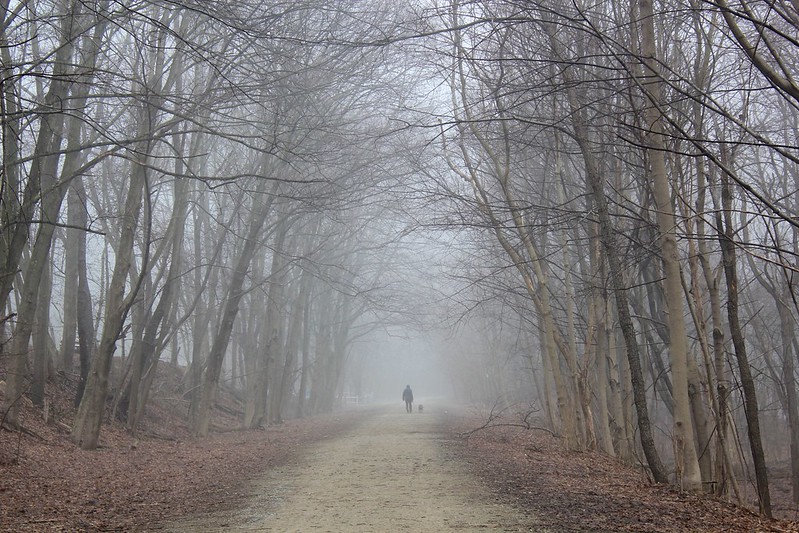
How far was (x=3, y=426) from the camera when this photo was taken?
1117 cm

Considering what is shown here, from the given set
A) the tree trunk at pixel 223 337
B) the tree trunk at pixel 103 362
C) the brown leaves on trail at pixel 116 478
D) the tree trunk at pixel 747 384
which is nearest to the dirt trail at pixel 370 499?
the brown leaves on trail at pixel 116 478

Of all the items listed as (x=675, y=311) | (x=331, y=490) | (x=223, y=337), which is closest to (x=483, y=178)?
(x=223, y=337)

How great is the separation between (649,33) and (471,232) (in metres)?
9.27

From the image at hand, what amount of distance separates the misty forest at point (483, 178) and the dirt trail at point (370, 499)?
283cm

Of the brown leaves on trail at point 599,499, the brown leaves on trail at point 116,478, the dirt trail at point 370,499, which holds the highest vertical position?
the brown leaves on trail at point 116,478

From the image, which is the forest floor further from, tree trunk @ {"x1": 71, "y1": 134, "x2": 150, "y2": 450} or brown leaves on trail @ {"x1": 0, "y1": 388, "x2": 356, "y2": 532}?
tree trunk @ {"x1": 71, "y1": 134, "x2": 150, "y2": 450}

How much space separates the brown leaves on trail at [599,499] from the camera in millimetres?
6348

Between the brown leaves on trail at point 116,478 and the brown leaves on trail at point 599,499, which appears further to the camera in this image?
the brown leaves on trail at point 116,478

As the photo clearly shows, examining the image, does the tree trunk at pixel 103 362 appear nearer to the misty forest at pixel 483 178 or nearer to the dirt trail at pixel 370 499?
the misty forest at pixel 483 178

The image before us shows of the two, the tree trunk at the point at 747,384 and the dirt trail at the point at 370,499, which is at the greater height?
the tree trunk at the point at 747,384

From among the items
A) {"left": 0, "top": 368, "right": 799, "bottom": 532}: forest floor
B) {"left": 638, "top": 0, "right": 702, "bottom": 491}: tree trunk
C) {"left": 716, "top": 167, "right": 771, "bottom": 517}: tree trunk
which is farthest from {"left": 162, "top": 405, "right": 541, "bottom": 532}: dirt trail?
{"left": 716, "top": 167, "right": 771, "bottom": 517}: tree trunk

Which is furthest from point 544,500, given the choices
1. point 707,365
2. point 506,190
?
point 506,190

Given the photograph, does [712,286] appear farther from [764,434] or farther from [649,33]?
[764,434]

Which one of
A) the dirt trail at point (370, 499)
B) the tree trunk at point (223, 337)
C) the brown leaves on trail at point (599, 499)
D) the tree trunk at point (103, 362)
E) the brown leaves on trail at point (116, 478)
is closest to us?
the brown leaves on trail at point (599, 499)
